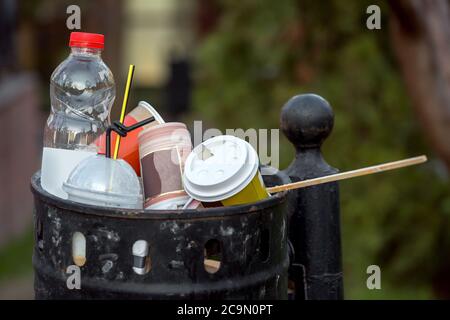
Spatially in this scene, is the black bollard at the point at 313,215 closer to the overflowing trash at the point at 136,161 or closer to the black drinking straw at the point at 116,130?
the overflowing trash at the point at 136,161

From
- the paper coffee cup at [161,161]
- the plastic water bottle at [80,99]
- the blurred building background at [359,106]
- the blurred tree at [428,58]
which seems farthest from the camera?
the blurred building background at [359,106]

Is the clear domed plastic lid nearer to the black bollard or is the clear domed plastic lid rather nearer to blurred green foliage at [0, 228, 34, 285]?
the black bollard

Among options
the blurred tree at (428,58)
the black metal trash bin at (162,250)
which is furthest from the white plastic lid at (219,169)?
the blurred tree at (428,58)

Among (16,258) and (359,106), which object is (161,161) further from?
(16,258)

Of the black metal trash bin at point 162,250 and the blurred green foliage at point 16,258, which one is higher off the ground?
the black metal trash bin at point 162,250

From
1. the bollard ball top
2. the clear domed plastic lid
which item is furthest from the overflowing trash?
the bollard ball top

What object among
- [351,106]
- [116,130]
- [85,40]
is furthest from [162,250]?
Answer: [351,106]

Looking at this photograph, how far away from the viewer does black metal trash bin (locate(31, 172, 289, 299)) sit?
1.83 meters

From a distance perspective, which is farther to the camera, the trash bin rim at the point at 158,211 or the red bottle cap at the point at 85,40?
the red bottle cap at the point at 85,40

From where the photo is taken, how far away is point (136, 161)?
221 centimetres

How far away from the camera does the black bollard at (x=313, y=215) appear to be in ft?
8.18

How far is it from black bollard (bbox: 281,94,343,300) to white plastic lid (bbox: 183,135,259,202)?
470 millimetres

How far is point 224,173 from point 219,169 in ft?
0.08
